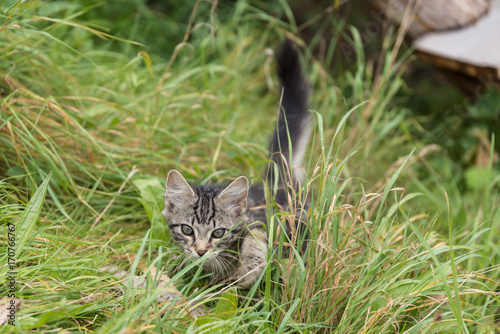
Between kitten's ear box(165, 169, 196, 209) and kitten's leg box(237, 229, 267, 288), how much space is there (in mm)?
447

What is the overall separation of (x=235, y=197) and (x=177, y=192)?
14.0 inches

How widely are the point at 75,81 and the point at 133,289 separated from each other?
207 cm

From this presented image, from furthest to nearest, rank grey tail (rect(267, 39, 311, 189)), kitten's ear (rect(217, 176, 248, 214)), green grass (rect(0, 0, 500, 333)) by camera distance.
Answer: grey tail (rect(267, 39, 311, 189))
kitten's ear (rect(217, 176, 248, 214))
green grass (rect(0, 0, 500, 333))

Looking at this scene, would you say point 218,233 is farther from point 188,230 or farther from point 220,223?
point 188,230

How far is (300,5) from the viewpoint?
501 centimetres

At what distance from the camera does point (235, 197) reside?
2.58 meters

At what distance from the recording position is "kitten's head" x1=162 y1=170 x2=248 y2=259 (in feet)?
8.27

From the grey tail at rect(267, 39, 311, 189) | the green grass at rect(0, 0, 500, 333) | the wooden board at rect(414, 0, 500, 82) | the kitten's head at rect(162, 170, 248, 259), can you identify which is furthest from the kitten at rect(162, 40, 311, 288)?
the wooden board at rect(414, 0, 500, 82)

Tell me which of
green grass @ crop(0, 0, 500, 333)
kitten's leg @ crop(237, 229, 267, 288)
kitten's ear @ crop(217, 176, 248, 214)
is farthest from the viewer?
kitten's ear @ crop(217, 176, 248, 214)

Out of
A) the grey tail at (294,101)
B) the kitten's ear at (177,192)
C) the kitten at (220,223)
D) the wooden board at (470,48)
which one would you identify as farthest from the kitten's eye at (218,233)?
the wooden board at (470,48)

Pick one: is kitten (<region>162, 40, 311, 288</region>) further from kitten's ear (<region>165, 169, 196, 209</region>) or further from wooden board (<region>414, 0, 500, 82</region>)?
wooden board (<region>414, 0, 500, 82</region>)

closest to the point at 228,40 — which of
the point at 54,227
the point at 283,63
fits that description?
the point at 283,63

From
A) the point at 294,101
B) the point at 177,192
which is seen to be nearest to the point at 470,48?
the point at 294,101

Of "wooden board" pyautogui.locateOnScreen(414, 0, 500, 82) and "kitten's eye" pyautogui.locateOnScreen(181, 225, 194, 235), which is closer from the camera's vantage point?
"kitten's eye" pyautogui.locateOnScreen(181, 225, 194, 235)
